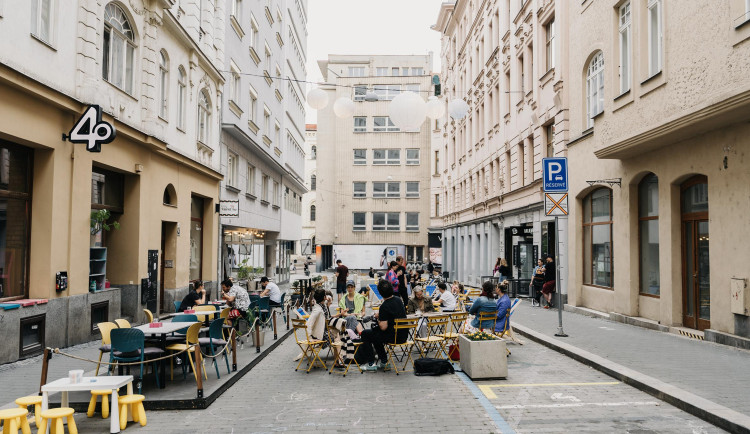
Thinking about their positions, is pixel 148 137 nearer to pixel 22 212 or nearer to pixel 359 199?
pixel 22 212

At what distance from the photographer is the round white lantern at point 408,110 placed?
12711 mm

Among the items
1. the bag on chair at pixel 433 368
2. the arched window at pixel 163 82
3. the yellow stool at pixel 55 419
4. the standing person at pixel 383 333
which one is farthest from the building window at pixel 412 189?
the yellow stool at pixel 55 419

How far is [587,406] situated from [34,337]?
915 cm

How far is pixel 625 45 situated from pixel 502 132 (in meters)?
13.5

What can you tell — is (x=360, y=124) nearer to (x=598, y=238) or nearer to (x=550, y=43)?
(x=550, y=43)

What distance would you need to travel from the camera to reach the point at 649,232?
1449 cm

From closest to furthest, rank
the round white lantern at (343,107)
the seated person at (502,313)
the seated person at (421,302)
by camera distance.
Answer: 1. the seated person at (502,313)
2. the seated person at (421,302)
3. the round white lantern at (343,107)

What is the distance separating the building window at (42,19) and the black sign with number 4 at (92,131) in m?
1.47

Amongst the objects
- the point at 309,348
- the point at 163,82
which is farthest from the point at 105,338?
the point at 163,82

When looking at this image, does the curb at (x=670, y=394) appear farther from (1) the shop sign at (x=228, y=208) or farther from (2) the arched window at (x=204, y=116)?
(2) the arched window at (x=204, y=116)

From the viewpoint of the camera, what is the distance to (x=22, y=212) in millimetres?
10672

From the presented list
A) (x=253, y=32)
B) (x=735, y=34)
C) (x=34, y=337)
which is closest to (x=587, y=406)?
(x=735, y=34)

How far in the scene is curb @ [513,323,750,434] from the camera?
20.2 ft

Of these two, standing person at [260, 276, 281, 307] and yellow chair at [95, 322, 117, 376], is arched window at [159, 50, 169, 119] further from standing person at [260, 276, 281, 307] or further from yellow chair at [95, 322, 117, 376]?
yellow chair at [95, 322, 117, 376]
